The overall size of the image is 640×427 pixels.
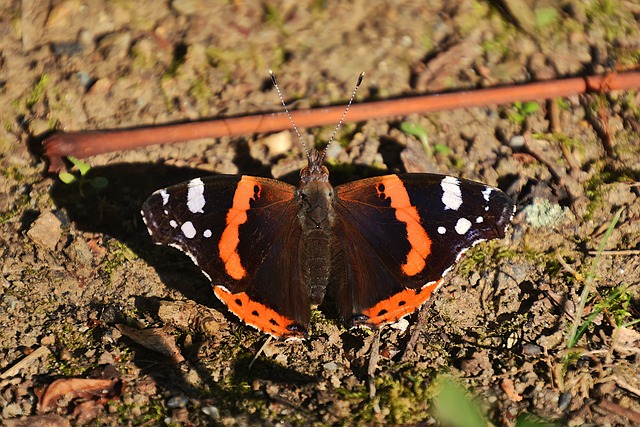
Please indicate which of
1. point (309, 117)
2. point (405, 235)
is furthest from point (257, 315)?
point (309, 117)

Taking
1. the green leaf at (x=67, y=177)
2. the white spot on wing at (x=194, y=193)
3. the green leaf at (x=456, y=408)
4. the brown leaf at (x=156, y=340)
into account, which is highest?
the green leaf at (x=456, y=408)

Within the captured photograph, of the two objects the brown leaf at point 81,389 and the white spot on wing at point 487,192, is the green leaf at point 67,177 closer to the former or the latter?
the brown leaf at point 81,389

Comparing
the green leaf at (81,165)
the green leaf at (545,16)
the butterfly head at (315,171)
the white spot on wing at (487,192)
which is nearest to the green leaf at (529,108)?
the green leaf at (545,16)

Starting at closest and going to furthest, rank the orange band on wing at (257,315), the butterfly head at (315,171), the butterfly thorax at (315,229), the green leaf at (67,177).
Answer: the orange band on wing at (257,315) < the butterfly thorax at (315,229) < the butterfly head at (315,171) < the green leaf at (67,177)

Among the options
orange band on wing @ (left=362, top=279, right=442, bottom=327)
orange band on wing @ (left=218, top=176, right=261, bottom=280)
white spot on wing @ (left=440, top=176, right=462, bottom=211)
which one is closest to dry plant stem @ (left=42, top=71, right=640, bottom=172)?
orange band on wing @ (left=218, top=176, right=261, bottom=280)

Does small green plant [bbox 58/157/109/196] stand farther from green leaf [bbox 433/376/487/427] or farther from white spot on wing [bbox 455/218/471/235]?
green leaf [bbox 433/376/487/427]

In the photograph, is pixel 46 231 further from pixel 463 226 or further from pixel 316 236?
pixel 463 226

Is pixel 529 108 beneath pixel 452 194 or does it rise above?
beneath

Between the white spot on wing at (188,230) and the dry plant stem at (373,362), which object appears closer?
the dry plant stem at (373,362)
